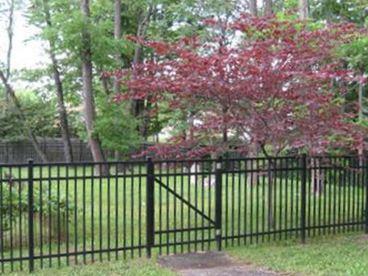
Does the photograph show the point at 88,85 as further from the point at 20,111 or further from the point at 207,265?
the point at 207,265

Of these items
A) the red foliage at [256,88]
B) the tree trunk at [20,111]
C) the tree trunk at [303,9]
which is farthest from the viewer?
the tree trunk at [20,111]

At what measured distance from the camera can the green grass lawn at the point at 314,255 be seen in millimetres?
7090

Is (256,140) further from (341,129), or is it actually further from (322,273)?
(322,273)

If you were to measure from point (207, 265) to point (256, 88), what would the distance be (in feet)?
8.60

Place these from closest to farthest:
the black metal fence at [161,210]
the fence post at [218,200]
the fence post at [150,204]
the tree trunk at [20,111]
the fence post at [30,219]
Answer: the fence post at [30,219] → the black metal fence at [161,210] → the fence post at [150,204] → the fence post at [218,200] → the tree trunk at [20,111]

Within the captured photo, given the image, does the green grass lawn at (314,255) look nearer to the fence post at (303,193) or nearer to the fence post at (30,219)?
the fence post at (303,193)

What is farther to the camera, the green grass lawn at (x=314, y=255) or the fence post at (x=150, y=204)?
the fence post at (x=150, y=204)

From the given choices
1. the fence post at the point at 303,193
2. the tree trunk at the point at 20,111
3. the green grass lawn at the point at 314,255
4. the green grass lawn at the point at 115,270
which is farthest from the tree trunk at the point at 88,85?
the green grass lawn at the point at 115,270

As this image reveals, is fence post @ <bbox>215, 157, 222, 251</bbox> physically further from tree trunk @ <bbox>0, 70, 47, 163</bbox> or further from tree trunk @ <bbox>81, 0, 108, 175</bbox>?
tree trunk @ <bbox>0, 70, 47, 163</bbox>

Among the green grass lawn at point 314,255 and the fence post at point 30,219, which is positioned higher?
the fence post at point 30,219

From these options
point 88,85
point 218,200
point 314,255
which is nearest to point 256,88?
point 218,200

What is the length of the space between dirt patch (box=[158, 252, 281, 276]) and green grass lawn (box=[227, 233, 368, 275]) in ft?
0.62

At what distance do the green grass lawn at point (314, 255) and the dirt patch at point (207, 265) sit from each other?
19 cm

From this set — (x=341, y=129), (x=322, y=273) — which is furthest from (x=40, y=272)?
(x=341, y=129)
